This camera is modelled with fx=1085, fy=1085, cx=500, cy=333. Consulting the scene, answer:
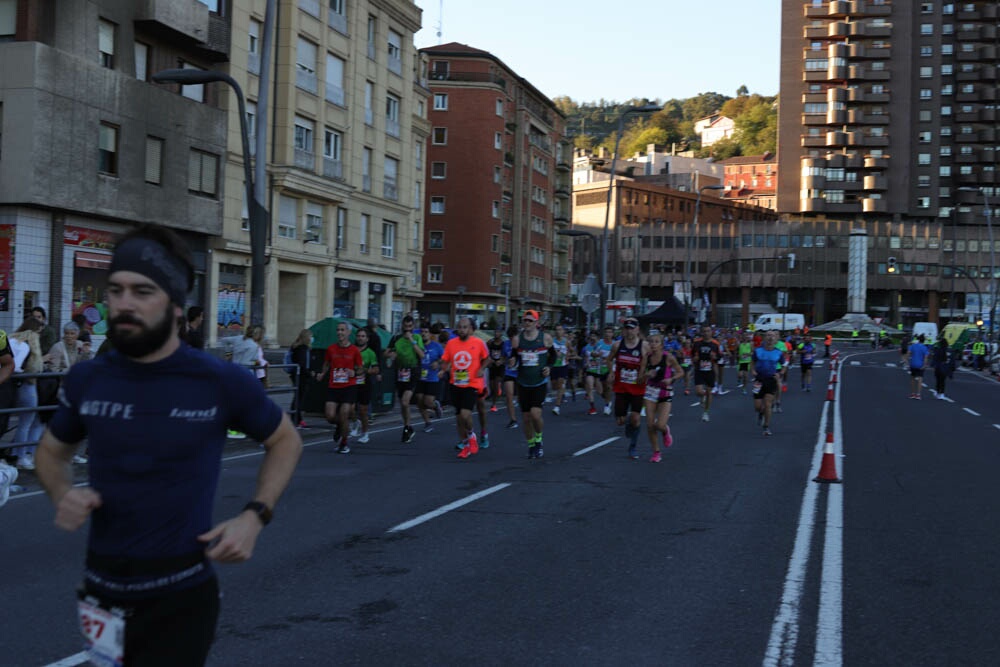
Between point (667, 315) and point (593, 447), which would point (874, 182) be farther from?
point (593, 447)

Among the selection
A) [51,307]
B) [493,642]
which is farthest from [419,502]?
[51,307]

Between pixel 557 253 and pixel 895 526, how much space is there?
270ft

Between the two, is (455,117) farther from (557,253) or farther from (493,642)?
(493,642)

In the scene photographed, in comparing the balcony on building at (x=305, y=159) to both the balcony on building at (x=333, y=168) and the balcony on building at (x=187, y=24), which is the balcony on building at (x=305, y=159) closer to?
the balcony on building at (x=333, y=168)

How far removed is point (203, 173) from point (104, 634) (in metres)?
30.8

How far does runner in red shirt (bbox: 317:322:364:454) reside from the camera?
14.4m

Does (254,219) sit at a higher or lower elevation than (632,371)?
higher

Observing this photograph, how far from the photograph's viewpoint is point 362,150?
4266cm

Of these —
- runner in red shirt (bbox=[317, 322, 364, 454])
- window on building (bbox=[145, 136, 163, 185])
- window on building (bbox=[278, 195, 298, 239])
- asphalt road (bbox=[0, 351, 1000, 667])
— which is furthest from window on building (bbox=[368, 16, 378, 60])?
asphalt road (bbox=[0, 351, 1000, 667])

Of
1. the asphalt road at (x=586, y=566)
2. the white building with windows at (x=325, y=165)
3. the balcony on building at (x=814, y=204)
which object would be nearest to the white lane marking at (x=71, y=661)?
the asphalt road at (x=586, y=566)

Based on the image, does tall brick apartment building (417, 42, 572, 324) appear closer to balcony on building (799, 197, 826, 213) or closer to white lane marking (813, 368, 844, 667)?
balcony on building (799, 197, 826, 213)

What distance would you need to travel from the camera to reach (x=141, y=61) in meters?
29.2

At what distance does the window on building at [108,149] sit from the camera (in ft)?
89.0

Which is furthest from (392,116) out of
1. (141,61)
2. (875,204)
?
(875,204)
